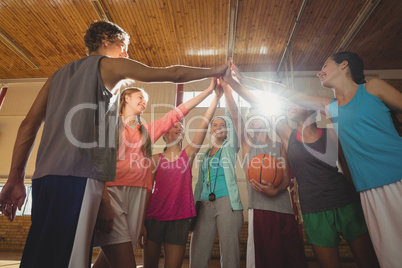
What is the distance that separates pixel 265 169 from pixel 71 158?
5.76ft

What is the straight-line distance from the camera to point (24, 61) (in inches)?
335

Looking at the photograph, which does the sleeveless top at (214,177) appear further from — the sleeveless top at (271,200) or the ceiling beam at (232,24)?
the ceiling beam at (232,24)

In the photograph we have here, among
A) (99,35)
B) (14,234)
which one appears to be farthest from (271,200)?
(14,234)

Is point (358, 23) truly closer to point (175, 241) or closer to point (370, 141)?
point (370, 141)

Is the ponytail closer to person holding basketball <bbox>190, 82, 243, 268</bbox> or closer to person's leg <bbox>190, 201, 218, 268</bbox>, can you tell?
person holding basketball <bbox>190, 82, 243, 268</bbox>

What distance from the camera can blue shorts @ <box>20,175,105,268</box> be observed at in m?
0.94

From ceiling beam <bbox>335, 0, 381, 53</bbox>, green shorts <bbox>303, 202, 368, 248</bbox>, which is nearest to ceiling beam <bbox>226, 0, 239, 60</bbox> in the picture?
ceiling beam <bbox>335, 0, 381, 53</bbox>

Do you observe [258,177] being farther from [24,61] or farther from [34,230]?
[24,61]

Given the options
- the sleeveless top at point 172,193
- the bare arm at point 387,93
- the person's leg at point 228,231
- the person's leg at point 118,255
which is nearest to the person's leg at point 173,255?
the sleeveless top at point 172,193

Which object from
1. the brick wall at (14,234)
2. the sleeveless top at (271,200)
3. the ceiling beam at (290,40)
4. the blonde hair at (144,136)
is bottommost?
the brick wall at (14,234)

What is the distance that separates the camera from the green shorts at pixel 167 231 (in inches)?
86.4

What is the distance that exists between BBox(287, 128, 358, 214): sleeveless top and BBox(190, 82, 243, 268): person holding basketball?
615 millimetres

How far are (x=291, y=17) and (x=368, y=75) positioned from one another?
4.04 meters

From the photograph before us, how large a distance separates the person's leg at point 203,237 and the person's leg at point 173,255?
0.12m
